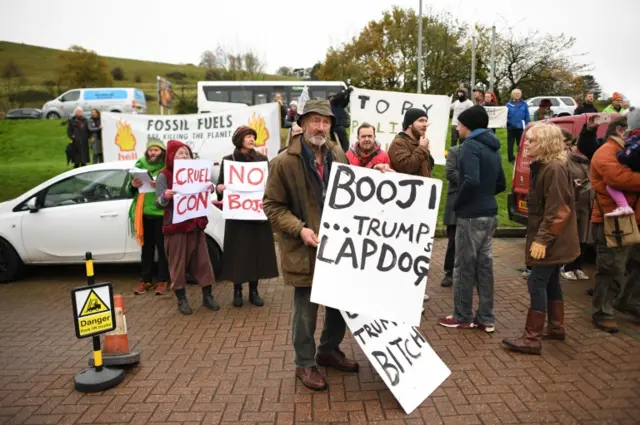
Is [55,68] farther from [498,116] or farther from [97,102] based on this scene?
[498,116]

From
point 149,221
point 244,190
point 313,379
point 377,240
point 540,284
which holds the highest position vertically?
point 244,190

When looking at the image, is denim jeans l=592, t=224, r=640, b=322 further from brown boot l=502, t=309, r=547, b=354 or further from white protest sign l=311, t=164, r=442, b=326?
white protest sign l=311, t=164, r=442, b=326

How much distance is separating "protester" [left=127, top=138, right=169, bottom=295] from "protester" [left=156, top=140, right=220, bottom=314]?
36 centimetres

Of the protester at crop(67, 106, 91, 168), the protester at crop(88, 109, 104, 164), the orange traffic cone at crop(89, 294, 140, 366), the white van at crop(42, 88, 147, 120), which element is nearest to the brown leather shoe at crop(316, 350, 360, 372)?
the orange traffic cone at crop(89, 294, 140, 366)

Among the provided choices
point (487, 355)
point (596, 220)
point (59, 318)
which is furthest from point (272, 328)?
point (596, 220)

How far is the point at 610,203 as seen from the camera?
5.02 m

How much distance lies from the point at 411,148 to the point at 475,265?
4.27ft

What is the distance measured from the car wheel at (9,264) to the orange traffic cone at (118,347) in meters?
3.55

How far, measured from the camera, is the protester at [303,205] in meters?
3.69

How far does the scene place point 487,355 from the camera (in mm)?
4434

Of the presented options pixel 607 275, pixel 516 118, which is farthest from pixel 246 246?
pixel 516 118

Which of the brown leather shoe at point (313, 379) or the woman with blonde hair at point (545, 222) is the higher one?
the woman with blonde hair at point (545, 222)

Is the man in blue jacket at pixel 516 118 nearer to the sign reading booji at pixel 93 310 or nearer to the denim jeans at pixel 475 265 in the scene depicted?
the denim jeans at pixel 475 265

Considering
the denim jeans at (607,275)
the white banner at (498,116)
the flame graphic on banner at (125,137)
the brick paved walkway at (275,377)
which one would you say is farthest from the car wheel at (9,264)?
the white banner at (498,116)
